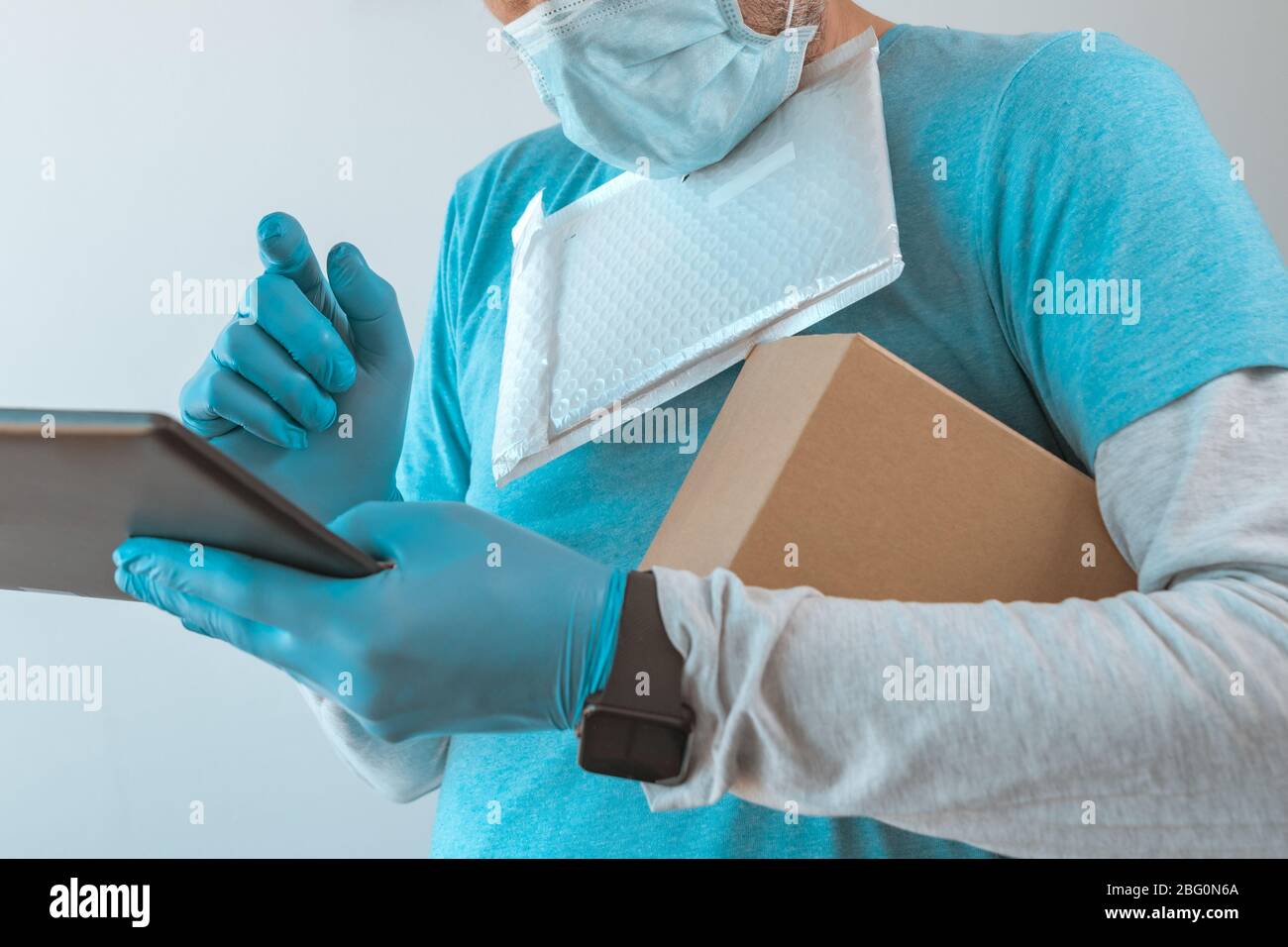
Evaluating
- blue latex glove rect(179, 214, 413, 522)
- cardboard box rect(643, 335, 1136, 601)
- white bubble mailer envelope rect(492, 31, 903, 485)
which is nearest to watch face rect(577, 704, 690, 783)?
cardboard box rect(643, 335, 1136, 601)

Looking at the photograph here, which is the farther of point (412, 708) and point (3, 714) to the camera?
point (3, 714)

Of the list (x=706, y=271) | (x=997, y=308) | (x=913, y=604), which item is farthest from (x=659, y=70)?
(x=913, y=604)

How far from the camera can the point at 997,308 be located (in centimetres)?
83

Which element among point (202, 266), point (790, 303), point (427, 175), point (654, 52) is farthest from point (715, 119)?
point (202, 266)

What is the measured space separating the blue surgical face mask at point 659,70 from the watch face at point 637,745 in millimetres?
537

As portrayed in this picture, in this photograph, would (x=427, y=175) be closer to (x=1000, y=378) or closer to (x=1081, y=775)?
(x=1000, y=378)

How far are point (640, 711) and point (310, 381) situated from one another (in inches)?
19.8

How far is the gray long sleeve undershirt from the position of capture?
1.95 ft

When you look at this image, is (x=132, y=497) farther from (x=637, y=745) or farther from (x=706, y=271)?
(x=706, y=271)

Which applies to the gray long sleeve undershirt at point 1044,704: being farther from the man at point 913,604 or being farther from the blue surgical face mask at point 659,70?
the blue surgical face mask at point 659,70

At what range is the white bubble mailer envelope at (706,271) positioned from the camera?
858 mm

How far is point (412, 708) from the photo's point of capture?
66cm

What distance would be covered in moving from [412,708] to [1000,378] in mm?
485

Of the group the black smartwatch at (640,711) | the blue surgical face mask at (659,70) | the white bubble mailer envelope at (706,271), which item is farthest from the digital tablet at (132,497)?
the blue surgical face mask at (659,70)
